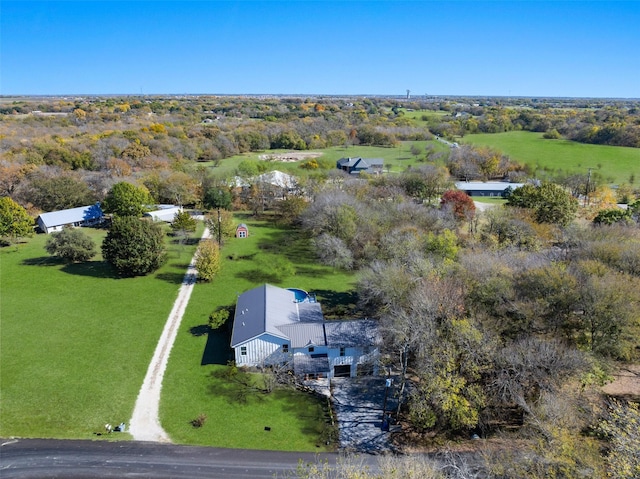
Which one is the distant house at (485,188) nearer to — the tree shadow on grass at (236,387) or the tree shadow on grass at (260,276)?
the tree shadow on grass at (260,276)

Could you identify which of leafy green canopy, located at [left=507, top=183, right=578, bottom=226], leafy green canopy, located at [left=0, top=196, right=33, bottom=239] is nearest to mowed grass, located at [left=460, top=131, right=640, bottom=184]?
leafy green canopy, located at [left=507, top=183, right=578, bottom=226]

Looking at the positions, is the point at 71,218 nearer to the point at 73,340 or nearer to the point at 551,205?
the point at 73,340

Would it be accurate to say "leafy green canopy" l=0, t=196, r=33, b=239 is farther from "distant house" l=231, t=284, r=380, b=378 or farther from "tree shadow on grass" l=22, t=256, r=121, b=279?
"distant house" l=231, t=284, r=380, b=378

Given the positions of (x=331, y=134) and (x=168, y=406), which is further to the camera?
(x=331, y=134)

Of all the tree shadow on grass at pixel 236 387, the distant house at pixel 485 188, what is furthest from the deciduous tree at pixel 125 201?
the distant house at pixel 485 188

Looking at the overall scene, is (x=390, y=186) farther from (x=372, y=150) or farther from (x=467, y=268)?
(x=372, y=150)

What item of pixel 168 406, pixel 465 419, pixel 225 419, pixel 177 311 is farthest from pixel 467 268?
pixel 177 311

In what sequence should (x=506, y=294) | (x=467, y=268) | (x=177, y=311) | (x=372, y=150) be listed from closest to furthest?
(x=506, y=294) < (x=467, y=268) < (x=177, y=311) < (x=372, y=150)

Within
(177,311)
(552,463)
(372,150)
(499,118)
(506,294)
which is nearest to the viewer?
(552,463)
